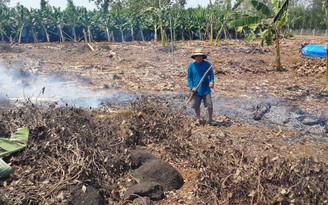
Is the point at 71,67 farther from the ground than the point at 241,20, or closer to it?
closer to it

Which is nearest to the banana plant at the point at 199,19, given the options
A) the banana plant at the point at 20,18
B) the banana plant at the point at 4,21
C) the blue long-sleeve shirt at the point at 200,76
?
the banana plant at the point at 20,18

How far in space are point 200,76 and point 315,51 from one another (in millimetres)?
10708

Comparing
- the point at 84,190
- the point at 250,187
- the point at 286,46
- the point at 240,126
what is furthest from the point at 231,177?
the point at 286,46

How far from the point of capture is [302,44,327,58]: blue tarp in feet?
47.7

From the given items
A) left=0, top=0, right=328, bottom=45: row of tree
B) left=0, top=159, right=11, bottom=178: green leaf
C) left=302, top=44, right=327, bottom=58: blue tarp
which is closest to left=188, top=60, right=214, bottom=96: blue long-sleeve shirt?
left=0, top=159, right=11, bottom=178: green leaf

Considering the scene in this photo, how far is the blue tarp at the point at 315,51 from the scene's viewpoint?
47.7ft

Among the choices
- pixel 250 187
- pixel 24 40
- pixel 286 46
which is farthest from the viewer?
pixel 24 40

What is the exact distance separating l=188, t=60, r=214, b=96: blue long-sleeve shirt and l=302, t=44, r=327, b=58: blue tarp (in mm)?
9936

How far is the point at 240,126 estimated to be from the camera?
21.5ft

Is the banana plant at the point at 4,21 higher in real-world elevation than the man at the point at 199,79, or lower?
higher

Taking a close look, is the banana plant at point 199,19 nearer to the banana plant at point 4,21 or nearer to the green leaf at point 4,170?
the banana plant at point 4,21

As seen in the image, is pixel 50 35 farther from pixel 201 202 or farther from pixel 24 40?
pixel 201 202

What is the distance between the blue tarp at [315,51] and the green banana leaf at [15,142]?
43.8ft

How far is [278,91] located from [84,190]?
7.52 metres
